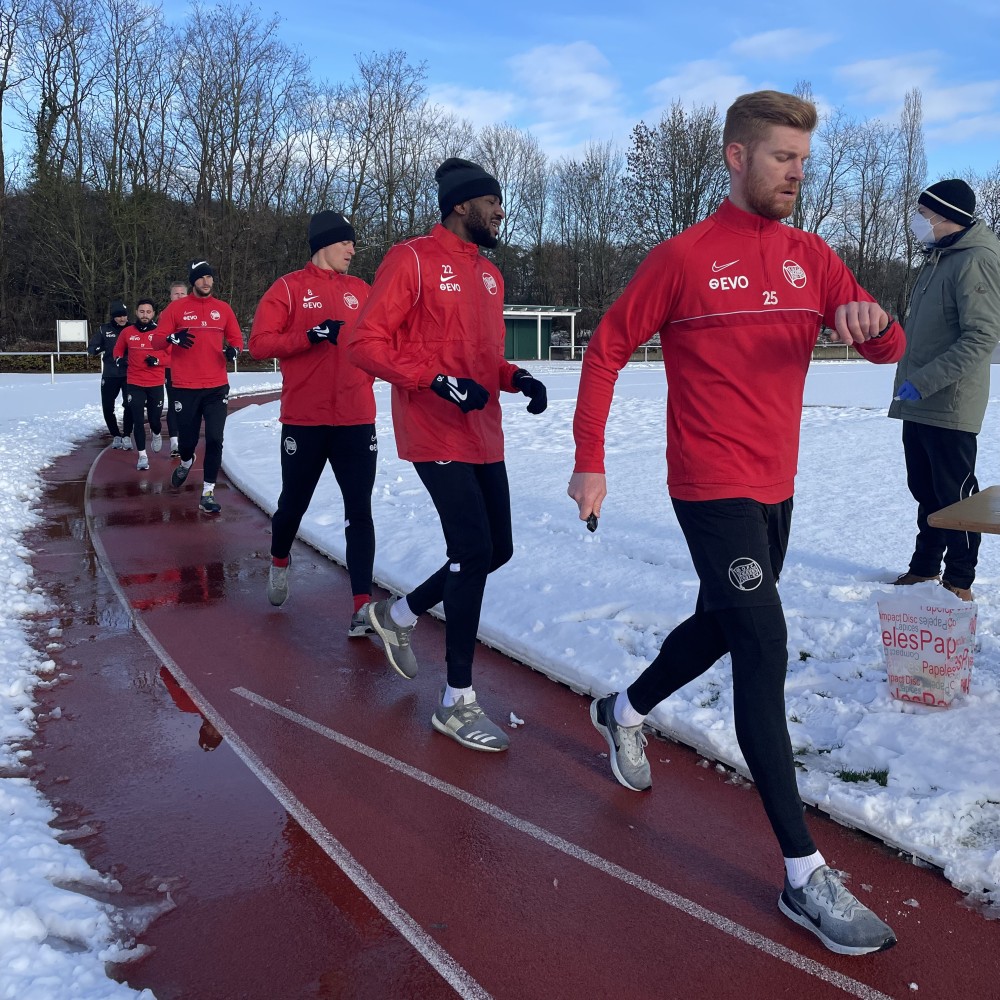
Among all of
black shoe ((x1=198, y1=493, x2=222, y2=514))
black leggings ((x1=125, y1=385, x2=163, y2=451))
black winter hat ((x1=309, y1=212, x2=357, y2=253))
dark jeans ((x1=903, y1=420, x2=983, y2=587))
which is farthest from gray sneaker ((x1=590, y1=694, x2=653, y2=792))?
black leggings ((x1=125, y1=385, x2=163, y2=451))

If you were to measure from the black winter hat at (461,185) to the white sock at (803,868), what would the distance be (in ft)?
8.64

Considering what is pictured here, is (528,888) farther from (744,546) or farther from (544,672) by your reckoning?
(544,672)

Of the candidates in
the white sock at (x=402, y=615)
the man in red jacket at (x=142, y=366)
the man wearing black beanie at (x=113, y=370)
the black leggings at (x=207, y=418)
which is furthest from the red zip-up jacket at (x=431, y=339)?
the man wearing black beanie at (x=113, y=370)

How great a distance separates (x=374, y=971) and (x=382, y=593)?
3807 mm

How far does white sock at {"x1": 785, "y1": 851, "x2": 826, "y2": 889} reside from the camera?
268 cm

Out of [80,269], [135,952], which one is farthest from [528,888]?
[80,269]

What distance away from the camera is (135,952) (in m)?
2.55

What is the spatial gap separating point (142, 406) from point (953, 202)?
33.1 feet

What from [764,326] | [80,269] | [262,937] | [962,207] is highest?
[80,269]

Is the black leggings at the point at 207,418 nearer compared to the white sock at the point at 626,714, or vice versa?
the white sock at the point at 626,714

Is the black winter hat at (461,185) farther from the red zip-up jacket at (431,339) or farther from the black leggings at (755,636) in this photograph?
the black leggings at (755,636)

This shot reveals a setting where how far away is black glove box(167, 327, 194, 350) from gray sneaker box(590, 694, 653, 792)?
6.67m

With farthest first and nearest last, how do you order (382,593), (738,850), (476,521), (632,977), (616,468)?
1. (616,468)
2. (382,593)
3. (476,521)
4. (738,850)
5. (632,977)

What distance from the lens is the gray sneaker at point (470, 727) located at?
388 centimetres
